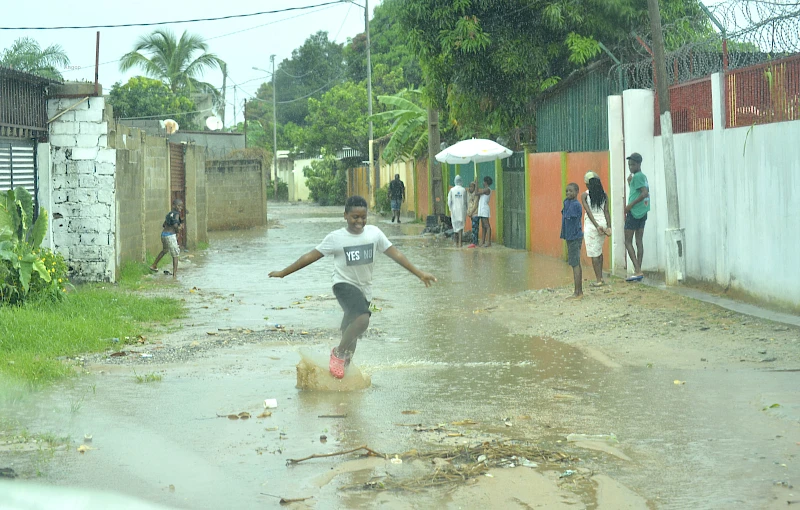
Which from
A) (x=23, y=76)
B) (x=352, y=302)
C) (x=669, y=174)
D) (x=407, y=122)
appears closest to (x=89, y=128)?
(x=23, y=76)

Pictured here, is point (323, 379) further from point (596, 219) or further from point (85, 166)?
point (85, 166)

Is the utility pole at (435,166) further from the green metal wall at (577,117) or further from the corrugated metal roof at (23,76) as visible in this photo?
the corrugated metal roof at (23,76)

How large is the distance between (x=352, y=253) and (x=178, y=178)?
53.2 feet

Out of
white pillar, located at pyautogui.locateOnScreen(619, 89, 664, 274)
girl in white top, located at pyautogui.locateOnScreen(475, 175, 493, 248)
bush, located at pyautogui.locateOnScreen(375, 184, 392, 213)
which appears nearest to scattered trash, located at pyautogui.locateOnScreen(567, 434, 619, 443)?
white pillar, located at pyautogui.locateOnScreen(619, 89, 664, 274)

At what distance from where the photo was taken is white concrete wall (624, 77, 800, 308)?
10.7m

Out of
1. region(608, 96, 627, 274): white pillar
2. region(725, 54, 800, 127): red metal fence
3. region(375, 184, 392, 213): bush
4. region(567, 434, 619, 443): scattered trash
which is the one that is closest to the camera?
region(567, 434, 619, 443): scattered trash

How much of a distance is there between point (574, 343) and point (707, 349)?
1308mm

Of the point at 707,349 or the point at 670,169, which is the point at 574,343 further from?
the point at 670,169

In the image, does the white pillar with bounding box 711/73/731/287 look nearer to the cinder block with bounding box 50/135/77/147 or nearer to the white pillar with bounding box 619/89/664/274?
the white pillar with bounding box 619/89/664/274

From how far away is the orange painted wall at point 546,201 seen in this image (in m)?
19.5

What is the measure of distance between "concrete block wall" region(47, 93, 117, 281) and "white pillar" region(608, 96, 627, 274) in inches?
292

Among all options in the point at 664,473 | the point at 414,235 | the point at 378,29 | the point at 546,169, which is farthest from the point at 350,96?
the point at 664,473

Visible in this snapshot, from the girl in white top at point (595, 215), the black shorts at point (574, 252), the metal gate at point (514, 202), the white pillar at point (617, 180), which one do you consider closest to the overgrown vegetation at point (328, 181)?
the metal gate at point (514, 202)

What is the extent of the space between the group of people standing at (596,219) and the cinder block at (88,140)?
6.86 meters
